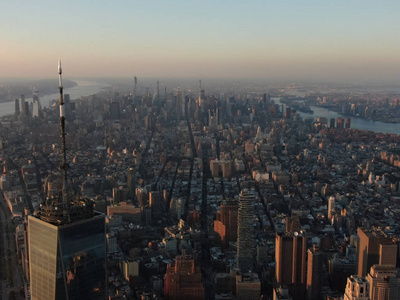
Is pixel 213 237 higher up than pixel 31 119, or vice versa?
pixel 31 119

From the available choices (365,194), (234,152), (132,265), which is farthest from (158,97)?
(132,265)

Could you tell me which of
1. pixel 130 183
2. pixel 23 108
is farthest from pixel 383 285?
pixel 23 108

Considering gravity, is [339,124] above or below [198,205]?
above

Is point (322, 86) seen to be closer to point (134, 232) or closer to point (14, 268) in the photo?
point (134, 232)

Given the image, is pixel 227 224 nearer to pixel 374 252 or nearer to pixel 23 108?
pixel 374 252

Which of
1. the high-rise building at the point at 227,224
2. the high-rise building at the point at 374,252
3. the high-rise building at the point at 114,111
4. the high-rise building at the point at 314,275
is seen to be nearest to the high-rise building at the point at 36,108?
the high-rise building at the point at 114,111

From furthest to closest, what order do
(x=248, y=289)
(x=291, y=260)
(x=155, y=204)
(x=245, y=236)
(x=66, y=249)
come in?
(x=155, y=204), (x=245, y=236), (x=291, y=260), (x=248, y=289), (x=66, y=249)

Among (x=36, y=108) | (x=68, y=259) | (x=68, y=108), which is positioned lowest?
(x=68, y=259)

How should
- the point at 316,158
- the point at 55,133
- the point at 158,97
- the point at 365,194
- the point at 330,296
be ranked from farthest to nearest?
the point at 158,97, the point at 316,158, the point at 55,133, the point at 365,194, the point at 330,296
